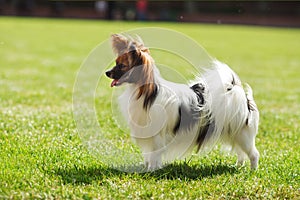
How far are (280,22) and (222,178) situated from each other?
39.2 m

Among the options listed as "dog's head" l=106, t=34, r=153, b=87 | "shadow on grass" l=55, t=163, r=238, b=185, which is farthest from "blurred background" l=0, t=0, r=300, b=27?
"dog's head" l=106, t=34, r=153, b=87

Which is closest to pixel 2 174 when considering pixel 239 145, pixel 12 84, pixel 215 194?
pixel 215 194

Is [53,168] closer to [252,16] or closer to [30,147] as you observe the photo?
[30,147]

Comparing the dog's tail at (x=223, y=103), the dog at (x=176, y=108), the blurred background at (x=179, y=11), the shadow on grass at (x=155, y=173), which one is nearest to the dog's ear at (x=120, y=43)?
the dog at (x=176, y=108)

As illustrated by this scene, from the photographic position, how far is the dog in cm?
404

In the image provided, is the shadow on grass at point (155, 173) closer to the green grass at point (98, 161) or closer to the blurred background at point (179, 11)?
the green grass at point (98, 161)

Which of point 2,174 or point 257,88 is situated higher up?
point 2,174

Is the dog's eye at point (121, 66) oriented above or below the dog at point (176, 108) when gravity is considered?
above

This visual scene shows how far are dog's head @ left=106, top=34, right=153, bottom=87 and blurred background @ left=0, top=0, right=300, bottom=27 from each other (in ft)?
117

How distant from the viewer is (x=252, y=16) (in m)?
42.2

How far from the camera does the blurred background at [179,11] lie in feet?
134

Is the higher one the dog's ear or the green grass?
the dog's ear

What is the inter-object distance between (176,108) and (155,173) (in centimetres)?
64

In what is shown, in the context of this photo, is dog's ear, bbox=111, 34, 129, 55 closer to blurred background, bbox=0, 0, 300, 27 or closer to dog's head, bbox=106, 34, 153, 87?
dog's head, bbox=106, 34, 153, 87
